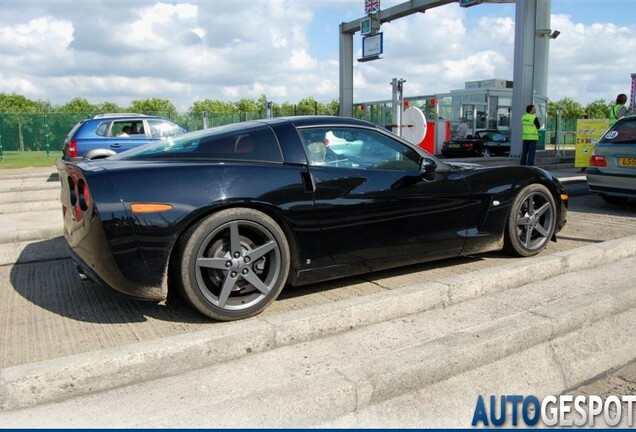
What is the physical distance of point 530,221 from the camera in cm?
484

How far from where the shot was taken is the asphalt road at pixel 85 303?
3.16 metres

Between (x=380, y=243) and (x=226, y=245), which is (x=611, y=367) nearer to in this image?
(x=380, y=243)

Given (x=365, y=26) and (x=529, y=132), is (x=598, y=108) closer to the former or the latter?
(x=365, y=26)

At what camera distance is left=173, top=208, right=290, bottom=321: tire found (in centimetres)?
323

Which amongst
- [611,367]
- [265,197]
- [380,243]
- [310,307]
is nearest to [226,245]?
[265,197]

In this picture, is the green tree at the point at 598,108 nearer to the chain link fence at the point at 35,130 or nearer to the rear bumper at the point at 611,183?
the chain link fence at the point at 35,130

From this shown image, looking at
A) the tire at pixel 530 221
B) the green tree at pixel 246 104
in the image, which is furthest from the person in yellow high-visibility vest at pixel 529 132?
the green tree at pixel 246 104

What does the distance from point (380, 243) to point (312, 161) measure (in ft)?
2.63

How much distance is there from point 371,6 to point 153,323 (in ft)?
78.4

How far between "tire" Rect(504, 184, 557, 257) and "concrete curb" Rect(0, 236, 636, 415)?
424 mm

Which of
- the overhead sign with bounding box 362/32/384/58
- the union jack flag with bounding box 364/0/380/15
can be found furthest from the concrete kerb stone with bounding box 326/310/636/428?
the union jack flag with bounding box 364/0/380/15

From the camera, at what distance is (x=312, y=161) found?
3.79m

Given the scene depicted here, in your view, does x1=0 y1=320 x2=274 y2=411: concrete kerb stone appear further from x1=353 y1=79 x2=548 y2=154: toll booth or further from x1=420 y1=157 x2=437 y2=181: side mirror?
x1=353 y1=79 x2=548 y2=154: toll booth

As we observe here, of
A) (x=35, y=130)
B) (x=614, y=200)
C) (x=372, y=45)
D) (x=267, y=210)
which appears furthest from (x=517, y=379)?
(x=35, y=130)
